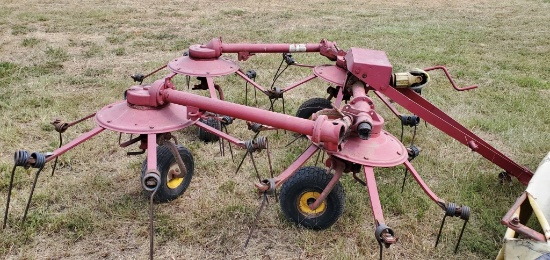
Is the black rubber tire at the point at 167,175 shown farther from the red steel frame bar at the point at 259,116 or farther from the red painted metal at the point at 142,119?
the red steel frame bar at the point at 259,116

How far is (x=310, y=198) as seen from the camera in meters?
2.49

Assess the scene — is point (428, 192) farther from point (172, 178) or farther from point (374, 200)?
point (172, 178)

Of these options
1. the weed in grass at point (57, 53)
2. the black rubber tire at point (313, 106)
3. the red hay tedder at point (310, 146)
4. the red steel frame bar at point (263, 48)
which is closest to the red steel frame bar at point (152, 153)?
the red hay tedder at point (310, 146)

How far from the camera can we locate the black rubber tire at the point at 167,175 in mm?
2721

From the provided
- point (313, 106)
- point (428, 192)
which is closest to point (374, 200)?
point (428, 192)

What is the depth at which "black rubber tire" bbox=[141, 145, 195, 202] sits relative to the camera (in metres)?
2.72

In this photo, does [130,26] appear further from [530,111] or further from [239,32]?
[530,111]

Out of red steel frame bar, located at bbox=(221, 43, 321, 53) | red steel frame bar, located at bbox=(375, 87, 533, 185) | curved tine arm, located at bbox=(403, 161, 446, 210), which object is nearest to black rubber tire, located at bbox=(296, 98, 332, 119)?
red steel frame bar, located at bbox=(221, 43, 321, 53)

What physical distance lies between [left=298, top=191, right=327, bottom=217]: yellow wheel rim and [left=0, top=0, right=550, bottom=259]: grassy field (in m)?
A: 0.12

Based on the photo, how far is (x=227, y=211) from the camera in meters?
2.76

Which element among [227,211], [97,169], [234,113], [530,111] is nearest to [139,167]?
[97,169]

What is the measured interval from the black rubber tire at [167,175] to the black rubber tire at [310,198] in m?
0.74

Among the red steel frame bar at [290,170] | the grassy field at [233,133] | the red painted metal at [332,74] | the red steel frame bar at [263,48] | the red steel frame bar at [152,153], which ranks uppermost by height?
the red steel frame bar at [263,48]

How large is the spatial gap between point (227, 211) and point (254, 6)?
8435 millimetres
